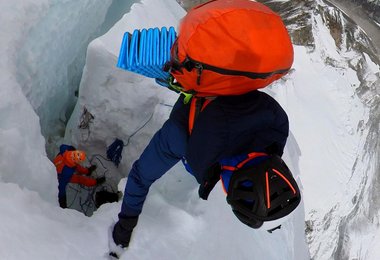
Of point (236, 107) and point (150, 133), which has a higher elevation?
point (236, 107)

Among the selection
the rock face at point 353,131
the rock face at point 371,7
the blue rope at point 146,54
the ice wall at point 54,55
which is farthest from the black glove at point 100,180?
the rock face at point 371,7

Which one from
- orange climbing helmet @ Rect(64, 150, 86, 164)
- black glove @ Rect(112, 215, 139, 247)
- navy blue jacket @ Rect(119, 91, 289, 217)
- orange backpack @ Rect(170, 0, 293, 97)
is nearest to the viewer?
orange backpack @ Rect(170, 0, 293, 97)

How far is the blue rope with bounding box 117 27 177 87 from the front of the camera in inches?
70.8

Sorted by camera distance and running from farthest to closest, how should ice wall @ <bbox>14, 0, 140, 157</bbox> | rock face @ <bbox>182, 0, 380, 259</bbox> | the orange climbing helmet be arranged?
rock face @ <bbox>182, 0, 380, 259</bbox>
the orange climbing helmet
ice wall @ <bbox>14, 0, 140, 157</bbox>

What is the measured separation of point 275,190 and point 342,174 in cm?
647

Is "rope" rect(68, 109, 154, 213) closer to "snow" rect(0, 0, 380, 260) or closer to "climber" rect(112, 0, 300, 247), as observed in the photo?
"snow" rect(0, 0, 380, 260)

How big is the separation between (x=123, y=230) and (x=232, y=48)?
3.99 feet

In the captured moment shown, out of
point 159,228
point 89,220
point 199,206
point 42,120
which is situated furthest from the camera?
point 42,120

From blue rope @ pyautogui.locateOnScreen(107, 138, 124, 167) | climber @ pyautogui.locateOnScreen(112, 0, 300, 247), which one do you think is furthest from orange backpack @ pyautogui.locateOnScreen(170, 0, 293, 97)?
blue rope @ pyautogui.locateOnScreen(107, 138, 124, 167)

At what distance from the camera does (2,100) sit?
1754 mm

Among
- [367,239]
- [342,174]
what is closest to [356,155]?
[342,174]

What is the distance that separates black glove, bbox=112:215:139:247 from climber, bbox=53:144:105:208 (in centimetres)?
81

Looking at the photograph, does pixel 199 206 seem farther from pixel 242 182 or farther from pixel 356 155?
pixel 356 155

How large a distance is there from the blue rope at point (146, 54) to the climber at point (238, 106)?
39 cm
